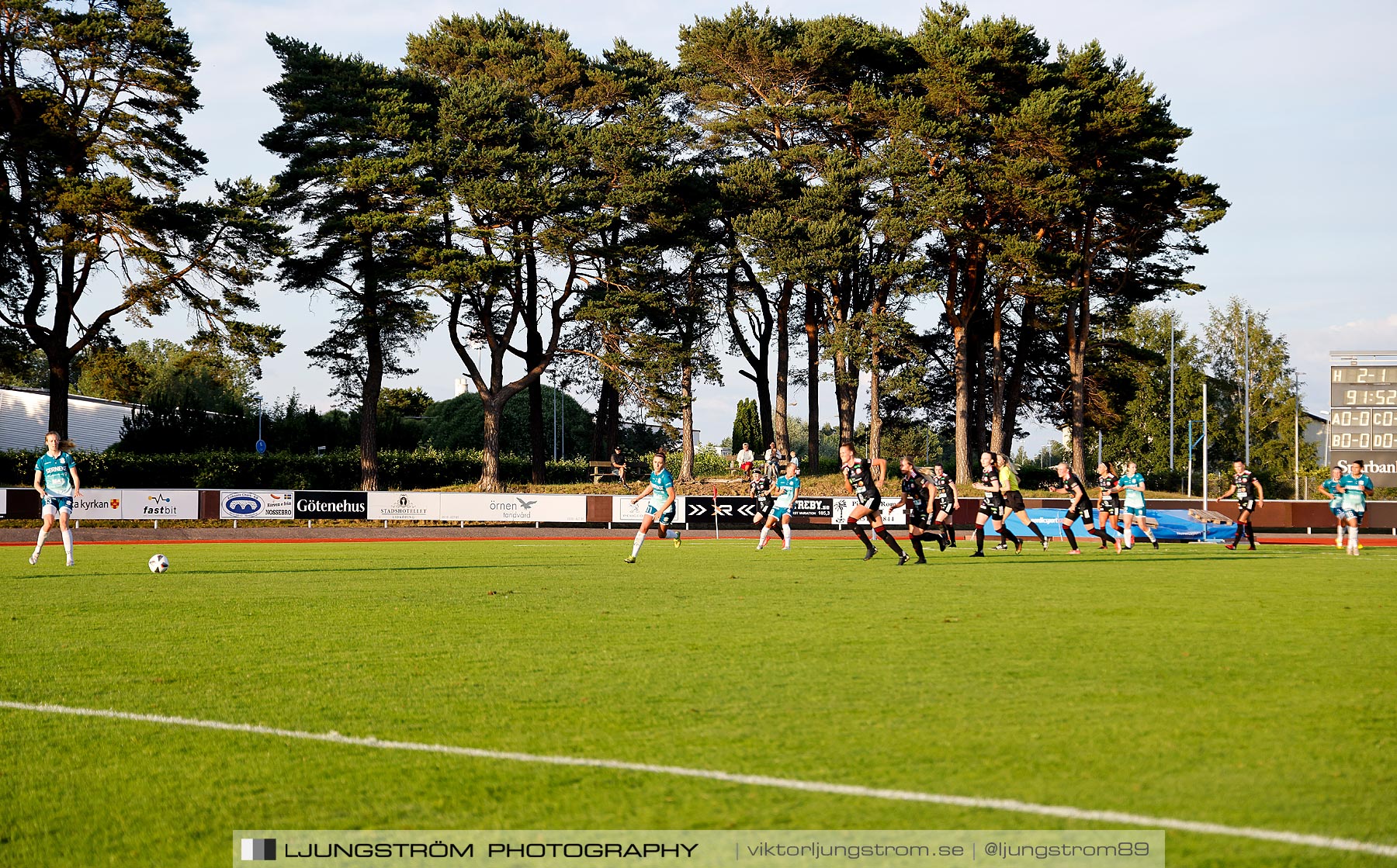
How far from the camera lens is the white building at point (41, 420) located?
65125 mm

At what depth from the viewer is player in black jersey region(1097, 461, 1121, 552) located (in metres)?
25.5

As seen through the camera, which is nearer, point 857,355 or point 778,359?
point 857,355

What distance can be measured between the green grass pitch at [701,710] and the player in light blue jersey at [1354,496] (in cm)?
1108

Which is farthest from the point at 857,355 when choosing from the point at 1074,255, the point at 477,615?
the point at 477,615

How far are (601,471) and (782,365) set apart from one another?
411 inches

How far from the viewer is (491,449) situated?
52.0 metres

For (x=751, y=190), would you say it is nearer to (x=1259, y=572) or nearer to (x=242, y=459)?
(x=242, y=459)

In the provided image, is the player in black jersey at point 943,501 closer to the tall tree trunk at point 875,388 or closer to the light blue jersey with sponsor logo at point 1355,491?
the light blue jersey with sponsor logo at point 1355,491

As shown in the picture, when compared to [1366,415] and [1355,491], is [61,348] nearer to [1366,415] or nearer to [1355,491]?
[1355,491]

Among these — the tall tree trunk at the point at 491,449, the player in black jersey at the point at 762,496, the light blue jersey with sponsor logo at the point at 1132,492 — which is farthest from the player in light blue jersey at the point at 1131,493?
the tall tree trunk at the point at 491,449

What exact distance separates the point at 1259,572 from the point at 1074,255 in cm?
3379

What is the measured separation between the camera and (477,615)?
11.8 m
